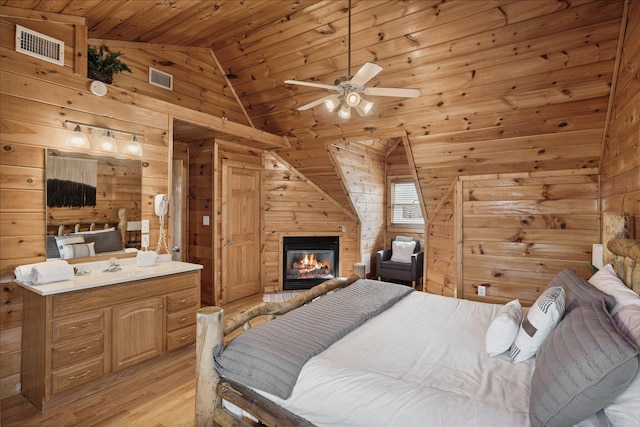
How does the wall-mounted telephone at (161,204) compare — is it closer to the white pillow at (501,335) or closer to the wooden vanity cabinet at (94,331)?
the wooden vanity cabinet at (94,331)

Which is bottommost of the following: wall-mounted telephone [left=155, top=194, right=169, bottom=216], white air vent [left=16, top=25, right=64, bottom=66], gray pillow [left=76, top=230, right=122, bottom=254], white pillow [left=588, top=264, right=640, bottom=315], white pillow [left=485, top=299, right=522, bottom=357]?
white pillow [left=485, top=299, right=522, bottom=357]

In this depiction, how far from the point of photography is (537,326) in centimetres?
163

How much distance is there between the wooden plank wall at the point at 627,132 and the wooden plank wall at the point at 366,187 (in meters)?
3.07

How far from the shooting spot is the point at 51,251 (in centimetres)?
271

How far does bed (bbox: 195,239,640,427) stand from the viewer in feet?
3.81

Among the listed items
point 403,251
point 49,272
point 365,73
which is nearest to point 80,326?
point 49,272

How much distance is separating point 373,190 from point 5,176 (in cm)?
513

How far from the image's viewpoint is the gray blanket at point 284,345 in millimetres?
1633

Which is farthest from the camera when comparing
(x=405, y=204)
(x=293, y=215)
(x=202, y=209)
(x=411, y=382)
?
(x=405, y=204)

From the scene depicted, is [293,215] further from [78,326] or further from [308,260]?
[78,326]

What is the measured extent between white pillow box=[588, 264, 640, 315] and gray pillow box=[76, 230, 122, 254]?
365 cm

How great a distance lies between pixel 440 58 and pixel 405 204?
388cm

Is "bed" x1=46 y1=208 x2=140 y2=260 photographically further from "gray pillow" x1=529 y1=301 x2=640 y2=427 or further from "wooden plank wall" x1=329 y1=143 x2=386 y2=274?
"gray pillow" x1=529 y1=301 x2=640 y2=427

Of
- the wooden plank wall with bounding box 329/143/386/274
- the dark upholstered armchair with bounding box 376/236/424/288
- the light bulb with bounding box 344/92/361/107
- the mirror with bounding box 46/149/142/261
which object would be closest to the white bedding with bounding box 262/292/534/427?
the light bulb with bounding box 344/92/361/107
